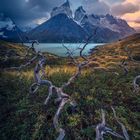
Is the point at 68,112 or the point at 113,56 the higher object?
the point at 68,112

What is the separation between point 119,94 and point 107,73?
29.6 feet

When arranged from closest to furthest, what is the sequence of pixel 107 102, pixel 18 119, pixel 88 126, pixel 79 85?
pixel 88 126 < pixel 18 119 < pixel 107 102 < pixel 79 85

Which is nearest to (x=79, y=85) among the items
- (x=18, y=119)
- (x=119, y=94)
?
(x=119, y=94)

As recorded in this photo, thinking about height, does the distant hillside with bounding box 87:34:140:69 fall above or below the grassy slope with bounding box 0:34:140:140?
below

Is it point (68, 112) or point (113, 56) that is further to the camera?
point (113, 56)

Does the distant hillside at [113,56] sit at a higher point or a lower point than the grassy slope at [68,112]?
lower

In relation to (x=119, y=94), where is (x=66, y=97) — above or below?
above

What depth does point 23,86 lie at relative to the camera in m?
28.7

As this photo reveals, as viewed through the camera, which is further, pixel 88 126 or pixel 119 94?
pixel 119 94

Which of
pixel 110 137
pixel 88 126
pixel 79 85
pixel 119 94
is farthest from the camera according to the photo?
pixel 79 85

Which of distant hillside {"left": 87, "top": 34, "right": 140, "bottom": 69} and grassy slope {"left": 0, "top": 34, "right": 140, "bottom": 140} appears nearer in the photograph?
grassy slope {"left": 0, "top": 34, "right": 140, "bottom": 140}

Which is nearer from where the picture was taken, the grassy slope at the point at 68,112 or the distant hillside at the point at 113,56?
the grassy slope at the point at 68,112

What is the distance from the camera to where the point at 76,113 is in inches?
845

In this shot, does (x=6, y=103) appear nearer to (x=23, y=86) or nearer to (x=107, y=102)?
(x=23, y=86)
